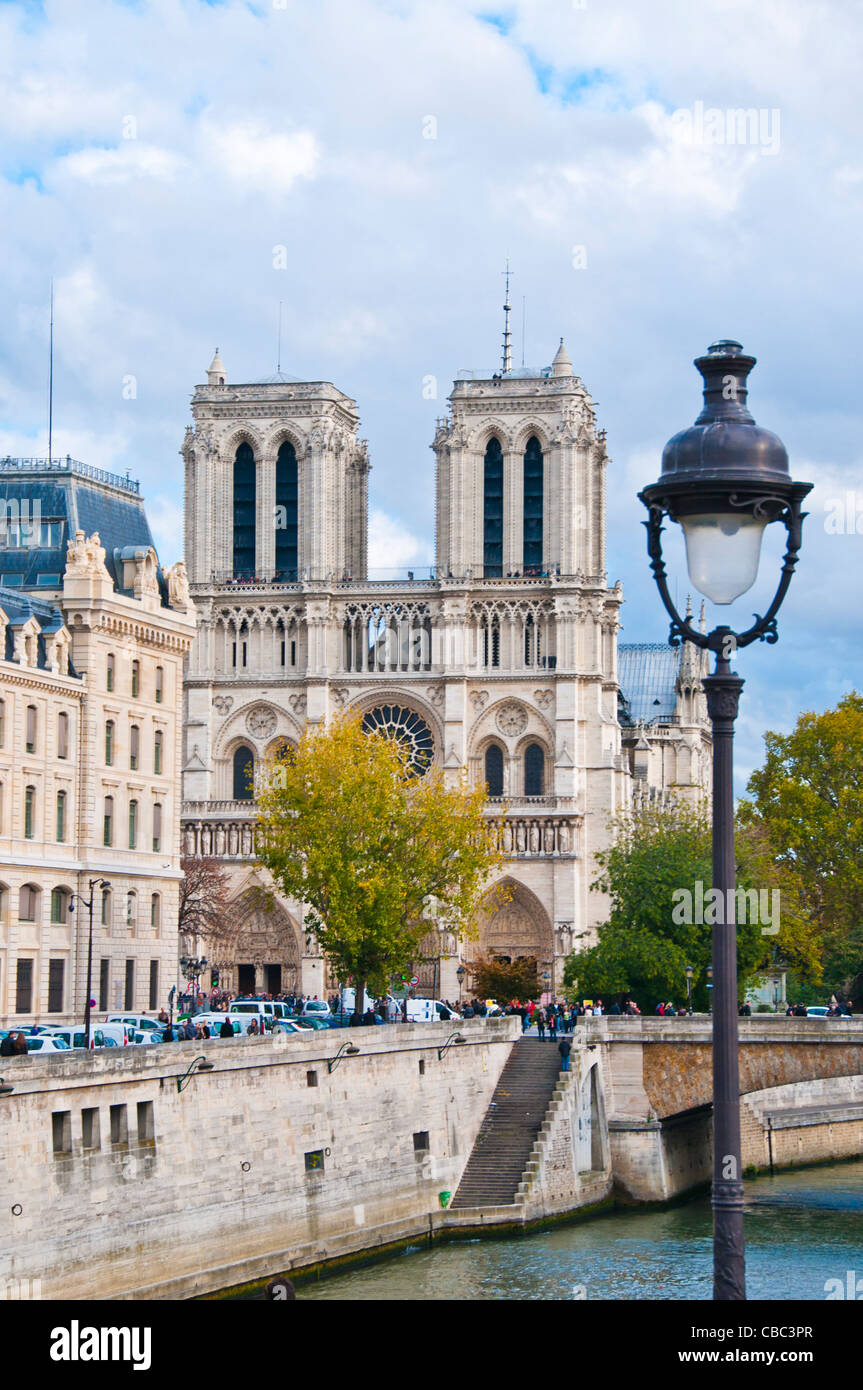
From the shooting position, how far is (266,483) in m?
102

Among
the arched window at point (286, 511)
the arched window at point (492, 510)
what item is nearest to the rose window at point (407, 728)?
the arched window at point (492, 510)

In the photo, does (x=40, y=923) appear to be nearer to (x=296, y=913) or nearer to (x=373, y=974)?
(x=373, y=974)

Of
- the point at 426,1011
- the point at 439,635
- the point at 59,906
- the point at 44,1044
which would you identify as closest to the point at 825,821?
the point at 439,635

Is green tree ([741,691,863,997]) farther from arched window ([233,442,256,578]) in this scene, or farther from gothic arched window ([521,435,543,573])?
arched window ([233,442,256,578])

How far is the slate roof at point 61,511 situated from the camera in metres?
66.4

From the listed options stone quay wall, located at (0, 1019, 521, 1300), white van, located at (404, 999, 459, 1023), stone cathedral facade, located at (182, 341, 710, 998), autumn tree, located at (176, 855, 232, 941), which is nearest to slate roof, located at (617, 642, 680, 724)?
stone cathedral facade, located at (182, 341, 710, 998)

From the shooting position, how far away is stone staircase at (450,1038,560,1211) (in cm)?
5159

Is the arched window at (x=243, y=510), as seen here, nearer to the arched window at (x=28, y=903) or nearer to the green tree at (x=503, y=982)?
the green tree at (x=503, y=982)

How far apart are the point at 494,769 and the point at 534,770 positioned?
1.87m

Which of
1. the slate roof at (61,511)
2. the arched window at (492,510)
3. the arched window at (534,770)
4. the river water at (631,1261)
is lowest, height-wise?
the river water at (631,1261)

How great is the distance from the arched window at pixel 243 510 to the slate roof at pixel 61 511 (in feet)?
108

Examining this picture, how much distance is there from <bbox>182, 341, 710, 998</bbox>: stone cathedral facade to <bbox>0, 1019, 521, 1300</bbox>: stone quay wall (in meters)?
44.1
